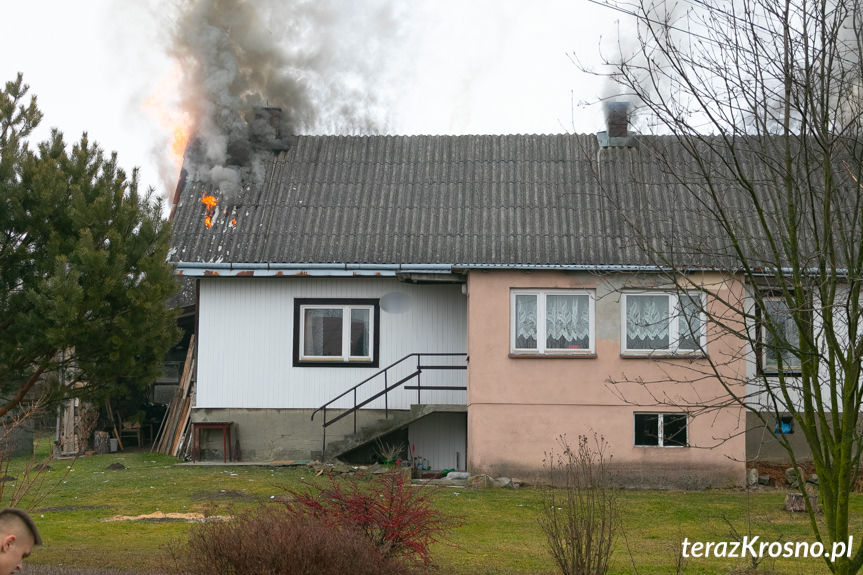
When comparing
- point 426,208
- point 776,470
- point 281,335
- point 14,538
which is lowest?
point 776,470

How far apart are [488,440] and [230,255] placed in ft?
22.1

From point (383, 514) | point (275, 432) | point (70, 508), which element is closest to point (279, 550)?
point (383, 514)

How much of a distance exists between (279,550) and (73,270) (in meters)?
6.94

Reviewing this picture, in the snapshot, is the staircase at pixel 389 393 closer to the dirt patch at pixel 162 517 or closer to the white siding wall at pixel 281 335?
the white siding wall at pixel 281 335

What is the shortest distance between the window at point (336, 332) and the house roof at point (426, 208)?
119 cm

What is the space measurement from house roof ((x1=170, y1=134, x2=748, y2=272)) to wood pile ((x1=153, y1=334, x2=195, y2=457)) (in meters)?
3.93

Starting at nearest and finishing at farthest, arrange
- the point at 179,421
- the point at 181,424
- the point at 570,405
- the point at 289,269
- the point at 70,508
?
the point at 70,508 < the point at 570,405 < the point at 289,269 < the point at 181,424 < the point at 179,421

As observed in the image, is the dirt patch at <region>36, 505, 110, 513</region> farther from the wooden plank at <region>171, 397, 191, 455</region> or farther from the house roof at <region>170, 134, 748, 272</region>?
the wooden plank at <region>171, 397, 191, 455</region>

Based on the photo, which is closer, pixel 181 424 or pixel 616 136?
pixel 616 136

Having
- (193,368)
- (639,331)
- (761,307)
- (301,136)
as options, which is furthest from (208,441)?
(761,307)

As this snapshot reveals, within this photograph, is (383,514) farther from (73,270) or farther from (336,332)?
(336,332)

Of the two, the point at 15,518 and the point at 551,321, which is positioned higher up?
the point at 551,321

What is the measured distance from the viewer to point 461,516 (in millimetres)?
14117

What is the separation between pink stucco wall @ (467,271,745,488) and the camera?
17859 millimetres
